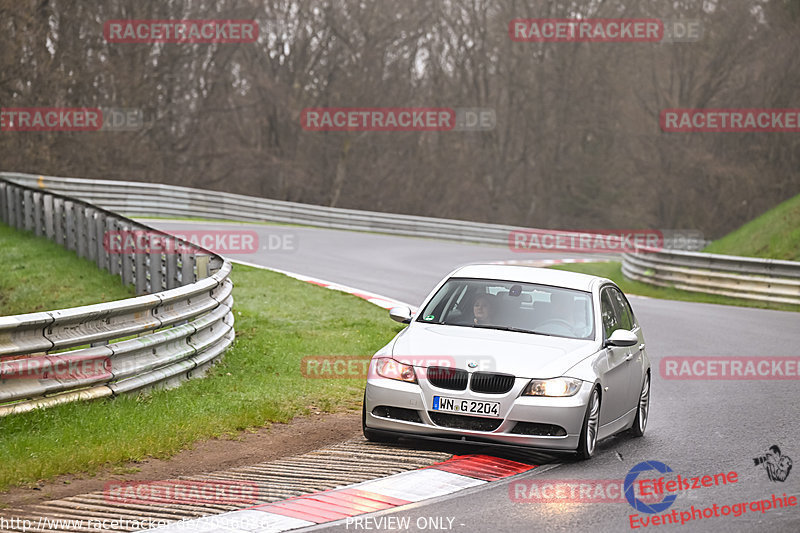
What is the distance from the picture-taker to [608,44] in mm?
59812

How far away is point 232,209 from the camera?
1443 inches

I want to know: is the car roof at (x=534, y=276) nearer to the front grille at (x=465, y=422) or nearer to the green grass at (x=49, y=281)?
the front grille at (x=465, y=422)

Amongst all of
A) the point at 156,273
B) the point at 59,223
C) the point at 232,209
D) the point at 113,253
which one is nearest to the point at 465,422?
the point at 156,273

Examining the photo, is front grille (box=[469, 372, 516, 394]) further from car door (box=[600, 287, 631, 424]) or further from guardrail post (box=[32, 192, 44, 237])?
guardrail post (box=[32, 192, 44, 237])

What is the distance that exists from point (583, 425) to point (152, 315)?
4.16 meters

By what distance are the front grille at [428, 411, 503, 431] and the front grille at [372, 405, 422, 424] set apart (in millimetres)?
143

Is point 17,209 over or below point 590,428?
below

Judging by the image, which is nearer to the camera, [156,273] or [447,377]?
[447,377]

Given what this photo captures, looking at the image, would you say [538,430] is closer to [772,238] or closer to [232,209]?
[772,238]

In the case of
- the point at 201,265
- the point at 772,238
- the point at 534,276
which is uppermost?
the point at 534,276

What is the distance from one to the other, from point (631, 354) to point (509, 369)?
6.62 feet

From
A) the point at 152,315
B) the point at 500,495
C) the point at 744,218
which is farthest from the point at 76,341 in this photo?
the point at 744,218

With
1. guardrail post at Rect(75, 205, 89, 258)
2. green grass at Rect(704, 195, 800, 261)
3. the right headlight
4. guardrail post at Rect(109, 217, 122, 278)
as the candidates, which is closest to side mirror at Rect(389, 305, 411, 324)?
the right headlight

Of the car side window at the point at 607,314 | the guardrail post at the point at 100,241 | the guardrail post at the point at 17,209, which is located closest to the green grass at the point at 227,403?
the guardrail post at the point at 100,241
